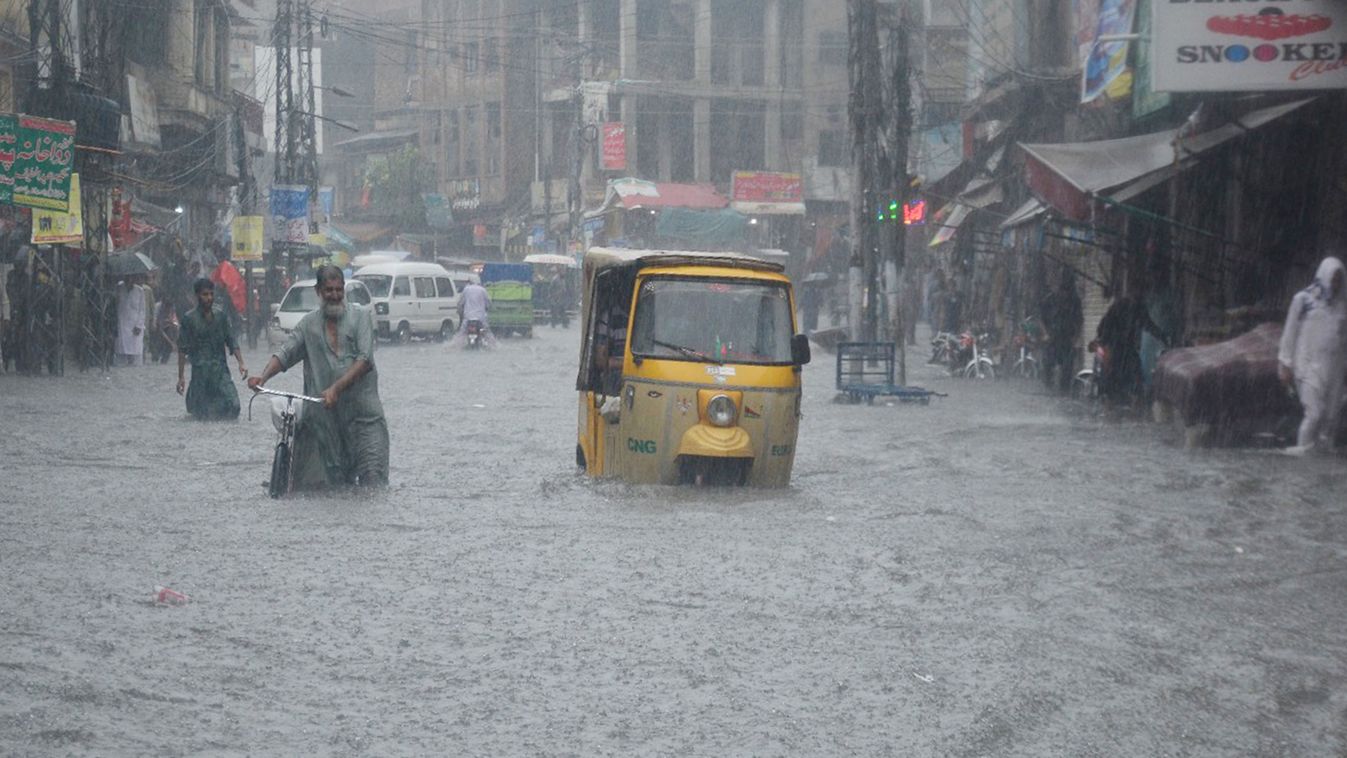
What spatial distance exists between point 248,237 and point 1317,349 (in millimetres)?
Answer: 29030

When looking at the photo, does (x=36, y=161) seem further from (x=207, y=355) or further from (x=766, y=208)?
(x=766, y=208)

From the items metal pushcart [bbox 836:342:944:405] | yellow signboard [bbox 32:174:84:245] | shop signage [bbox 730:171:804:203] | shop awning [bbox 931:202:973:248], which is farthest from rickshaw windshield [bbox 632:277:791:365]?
shop signage [bbox 730:171:804:203]

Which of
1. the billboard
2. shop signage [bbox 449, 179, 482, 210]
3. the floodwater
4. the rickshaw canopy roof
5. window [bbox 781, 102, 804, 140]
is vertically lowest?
the floodwater

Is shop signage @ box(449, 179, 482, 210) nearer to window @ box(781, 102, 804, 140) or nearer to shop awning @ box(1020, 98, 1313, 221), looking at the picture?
window @ box(781, 102, 804, 140)

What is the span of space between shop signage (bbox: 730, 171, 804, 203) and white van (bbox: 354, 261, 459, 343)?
855 inches

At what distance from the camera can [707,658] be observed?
682 cm

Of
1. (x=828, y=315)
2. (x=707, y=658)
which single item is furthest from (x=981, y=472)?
(x=828, y=315)

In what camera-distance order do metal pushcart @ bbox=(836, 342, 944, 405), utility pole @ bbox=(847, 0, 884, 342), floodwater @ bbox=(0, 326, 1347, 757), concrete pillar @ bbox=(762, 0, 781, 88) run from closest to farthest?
1. floodwater @ bbox=(0, 326, 1347, 757)
2. metal pushcart @ bbox=(836, 342, 944, 405)
3. utility pole @ bbox=(847, 0, 884, 342)
4. concrete pillar @ bbox=(762, 0, 781, 88)

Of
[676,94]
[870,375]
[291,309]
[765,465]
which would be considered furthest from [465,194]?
[765,465]

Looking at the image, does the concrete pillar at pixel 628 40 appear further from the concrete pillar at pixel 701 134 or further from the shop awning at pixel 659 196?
the shop awning at pixel 659 196

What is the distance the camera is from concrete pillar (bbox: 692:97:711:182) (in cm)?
7150

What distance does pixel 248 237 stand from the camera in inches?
1511

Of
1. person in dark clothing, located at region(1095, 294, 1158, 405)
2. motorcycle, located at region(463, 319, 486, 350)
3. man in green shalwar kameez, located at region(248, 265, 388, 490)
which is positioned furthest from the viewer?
motorcycle, located at region(463, 319, 486, 350)

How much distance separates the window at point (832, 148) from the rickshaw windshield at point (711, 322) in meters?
59.1
